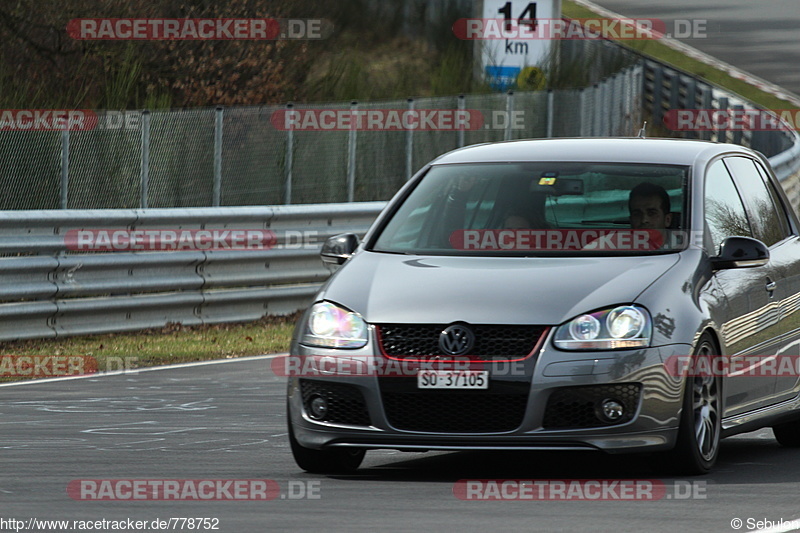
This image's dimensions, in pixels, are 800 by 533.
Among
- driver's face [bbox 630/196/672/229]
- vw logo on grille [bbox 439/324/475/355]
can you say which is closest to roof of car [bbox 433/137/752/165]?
driver's face [bbox 630/196/672/229]

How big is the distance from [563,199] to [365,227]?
974cm

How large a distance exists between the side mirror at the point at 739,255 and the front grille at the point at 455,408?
143 cm

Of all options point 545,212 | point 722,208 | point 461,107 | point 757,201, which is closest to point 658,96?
point 461,107

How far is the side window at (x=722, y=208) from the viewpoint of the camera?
9133mm

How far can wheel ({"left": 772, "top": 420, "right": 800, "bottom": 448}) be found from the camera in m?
9.88

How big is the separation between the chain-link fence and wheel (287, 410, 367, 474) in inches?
378

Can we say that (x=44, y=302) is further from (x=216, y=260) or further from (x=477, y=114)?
(x=477, y=114)

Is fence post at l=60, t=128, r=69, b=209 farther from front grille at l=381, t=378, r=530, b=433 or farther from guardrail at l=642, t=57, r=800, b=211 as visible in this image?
guardrail at l=642, t=57, r=800, b=211

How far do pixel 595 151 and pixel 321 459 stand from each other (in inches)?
88.0

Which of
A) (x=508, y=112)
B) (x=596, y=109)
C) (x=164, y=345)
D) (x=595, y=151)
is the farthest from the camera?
(x=596, y=109)

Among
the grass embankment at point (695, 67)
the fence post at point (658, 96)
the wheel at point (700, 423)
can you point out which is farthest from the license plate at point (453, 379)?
the grass embankment at point (695, 67)

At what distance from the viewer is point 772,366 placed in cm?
935

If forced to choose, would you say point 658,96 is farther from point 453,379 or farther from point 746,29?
point 453,379

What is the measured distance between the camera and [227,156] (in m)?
20.8
